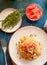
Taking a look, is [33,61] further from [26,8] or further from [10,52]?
[26,8]

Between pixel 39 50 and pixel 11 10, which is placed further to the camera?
pixel 11 10

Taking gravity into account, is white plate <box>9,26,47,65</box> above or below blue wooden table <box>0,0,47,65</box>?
below

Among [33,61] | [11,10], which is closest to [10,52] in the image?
[33,61]

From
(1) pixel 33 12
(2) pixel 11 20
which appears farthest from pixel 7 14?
(1) pixel 33 12

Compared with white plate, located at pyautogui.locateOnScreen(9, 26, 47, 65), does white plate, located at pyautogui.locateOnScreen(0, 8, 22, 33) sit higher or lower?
higher

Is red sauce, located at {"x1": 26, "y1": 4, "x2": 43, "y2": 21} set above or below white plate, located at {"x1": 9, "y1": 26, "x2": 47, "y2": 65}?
above

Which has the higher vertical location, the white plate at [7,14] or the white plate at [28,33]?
the white plate at [7,14]
